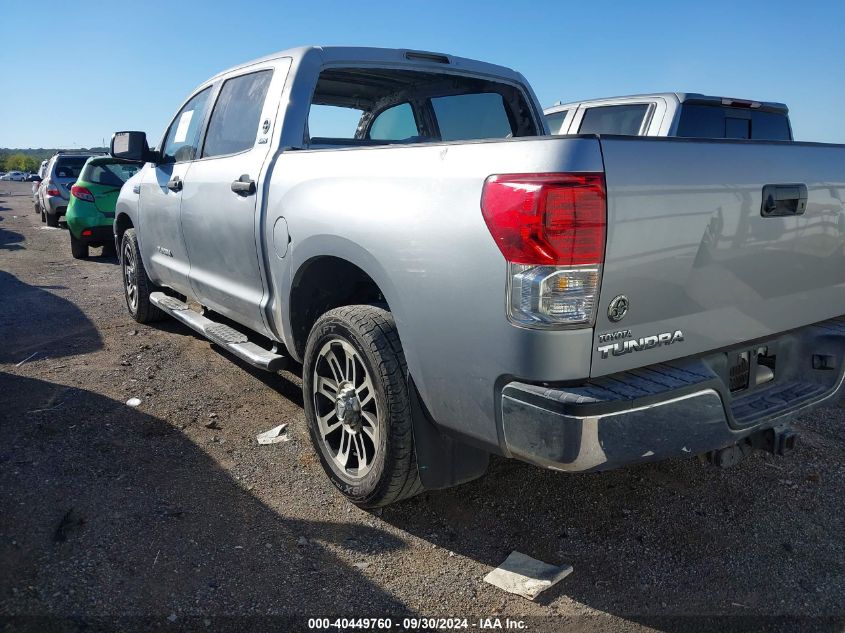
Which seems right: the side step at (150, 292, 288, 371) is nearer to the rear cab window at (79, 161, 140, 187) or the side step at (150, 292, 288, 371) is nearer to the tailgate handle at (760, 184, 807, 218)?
the tailgate handle at (760, 184, 807, 218)

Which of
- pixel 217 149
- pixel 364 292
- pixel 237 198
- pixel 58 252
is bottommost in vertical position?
pixel 58 252

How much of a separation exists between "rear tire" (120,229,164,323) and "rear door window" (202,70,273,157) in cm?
189

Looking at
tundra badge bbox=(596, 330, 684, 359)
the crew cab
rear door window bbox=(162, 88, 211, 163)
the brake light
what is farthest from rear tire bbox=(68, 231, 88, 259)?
tundra badge bbox=(596, 330, 684, 359)

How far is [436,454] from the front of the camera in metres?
2.80

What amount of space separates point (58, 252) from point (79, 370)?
8.77 metres

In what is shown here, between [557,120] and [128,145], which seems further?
[557,120]

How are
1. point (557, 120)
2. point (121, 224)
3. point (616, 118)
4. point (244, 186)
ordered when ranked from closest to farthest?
1. point (244, 186)
2. point (121, 224)
3. point (616, 118)
4. point (557, 120)

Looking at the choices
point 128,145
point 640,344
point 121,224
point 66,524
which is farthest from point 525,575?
point 121,224

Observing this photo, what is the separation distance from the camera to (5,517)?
10.0ft

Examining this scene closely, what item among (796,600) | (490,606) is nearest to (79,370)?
(490,606)

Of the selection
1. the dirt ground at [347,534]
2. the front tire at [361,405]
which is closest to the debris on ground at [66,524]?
the dirt ground at [347,534]

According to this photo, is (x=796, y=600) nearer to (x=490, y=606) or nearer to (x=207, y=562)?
(x=490, y=606)

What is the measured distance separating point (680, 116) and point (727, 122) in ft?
2.46

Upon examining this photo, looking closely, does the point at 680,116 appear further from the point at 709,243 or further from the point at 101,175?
the point at 101,175
